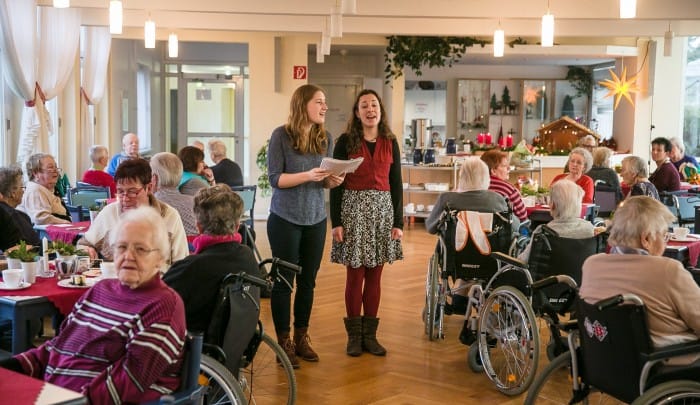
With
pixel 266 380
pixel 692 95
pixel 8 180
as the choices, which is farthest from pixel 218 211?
pixel 692 95

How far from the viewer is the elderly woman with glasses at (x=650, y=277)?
3.05 meters

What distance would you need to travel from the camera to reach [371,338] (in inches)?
207

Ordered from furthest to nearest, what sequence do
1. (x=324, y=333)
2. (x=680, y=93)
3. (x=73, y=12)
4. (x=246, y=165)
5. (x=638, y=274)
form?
(x=246, y=165), (x=680, y=93), (x=73, y=12), (x=324, y=333), (x=638, y=274)

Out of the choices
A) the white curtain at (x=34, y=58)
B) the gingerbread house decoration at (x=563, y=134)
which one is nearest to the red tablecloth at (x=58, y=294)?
the white curtain at (x=34, y=58)

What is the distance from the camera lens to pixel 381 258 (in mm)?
5078

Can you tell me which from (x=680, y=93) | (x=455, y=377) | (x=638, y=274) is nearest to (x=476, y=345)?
(x=455, y=377)

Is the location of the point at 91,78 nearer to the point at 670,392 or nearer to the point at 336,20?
the point at 336,20

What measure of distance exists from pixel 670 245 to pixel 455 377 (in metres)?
1.56

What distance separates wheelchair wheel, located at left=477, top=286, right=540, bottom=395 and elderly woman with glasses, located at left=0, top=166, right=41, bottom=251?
103 inches

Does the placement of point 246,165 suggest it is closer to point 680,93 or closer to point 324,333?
point 680,93

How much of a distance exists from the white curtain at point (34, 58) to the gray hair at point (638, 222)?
625 cm

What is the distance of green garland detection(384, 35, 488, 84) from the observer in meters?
12.8

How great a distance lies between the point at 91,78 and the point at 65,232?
20.2ft

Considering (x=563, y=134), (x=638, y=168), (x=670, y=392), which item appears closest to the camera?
(x=670, y=392)
